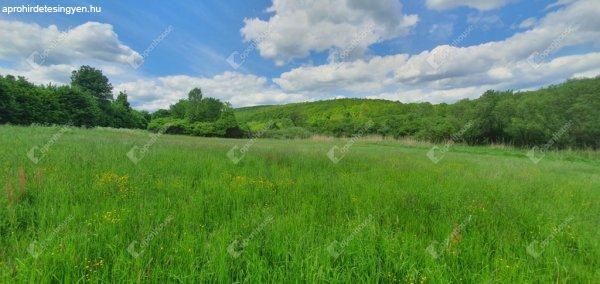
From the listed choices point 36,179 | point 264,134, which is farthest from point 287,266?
point 264,134

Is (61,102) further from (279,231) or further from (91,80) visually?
(279,231)

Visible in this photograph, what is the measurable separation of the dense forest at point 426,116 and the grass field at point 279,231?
101 feet

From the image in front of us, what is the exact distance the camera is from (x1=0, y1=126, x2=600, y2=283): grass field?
2613 millimetres

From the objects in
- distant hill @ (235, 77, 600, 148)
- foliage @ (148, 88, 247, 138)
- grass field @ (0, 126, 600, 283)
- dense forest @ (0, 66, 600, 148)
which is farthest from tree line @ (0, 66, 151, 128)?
grass field @ (0, 126, 600, 283)

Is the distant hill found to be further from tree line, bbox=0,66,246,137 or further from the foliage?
tree line, bbox=0,66,246,137

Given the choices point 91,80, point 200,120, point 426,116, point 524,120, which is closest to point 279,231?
point 524,120

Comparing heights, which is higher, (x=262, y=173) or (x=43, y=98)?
(x=43, y=98)

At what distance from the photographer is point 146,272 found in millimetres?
2520

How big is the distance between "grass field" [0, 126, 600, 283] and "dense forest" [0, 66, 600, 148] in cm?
3071

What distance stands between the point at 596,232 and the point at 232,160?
28.0ft

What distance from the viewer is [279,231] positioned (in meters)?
3.44

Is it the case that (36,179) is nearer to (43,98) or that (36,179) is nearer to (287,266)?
(287,266)

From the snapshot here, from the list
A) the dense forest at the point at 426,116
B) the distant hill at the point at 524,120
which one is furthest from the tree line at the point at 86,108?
the distant hill at the point at 524,120

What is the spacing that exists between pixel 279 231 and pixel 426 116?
184 ft
